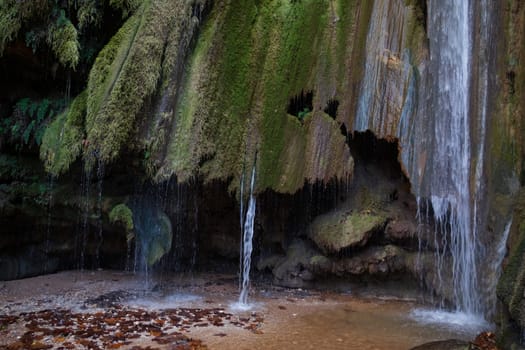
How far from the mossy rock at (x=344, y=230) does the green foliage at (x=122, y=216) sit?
3233 mm

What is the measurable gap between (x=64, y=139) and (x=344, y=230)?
4996 mm

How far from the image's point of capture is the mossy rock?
8.00 metres

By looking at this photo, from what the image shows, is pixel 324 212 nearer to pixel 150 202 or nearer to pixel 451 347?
pixel 150 202

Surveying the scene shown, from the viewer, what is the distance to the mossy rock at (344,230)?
7996 millimetres

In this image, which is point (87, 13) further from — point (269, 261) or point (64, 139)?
point (269, 261)

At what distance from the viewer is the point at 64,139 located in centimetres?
786

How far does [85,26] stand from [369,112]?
524cm

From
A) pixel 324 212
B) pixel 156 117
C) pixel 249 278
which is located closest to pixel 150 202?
pixel 156 117

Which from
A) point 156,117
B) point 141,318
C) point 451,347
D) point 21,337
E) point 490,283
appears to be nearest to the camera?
point 451,347

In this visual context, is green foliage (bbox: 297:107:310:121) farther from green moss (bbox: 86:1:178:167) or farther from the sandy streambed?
the sandy streambed

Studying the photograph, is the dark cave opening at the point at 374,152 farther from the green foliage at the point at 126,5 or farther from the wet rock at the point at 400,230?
the green foliage at the point at 126,5

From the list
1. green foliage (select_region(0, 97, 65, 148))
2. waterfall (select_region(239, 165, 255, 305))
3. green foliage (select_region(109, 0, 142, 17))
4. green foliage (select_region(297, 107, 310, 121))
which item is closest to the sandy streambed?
waterfall (select_region(239, 165, 255, 305))

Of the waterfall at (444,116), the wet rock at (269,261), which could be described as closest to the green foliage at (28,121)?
the wet rock at (269,261)

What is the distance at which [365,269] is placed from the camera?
8.05m
